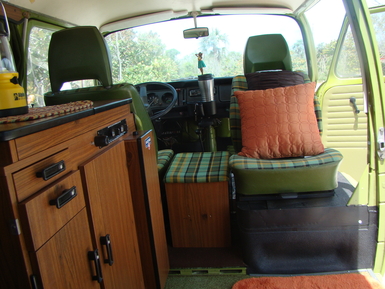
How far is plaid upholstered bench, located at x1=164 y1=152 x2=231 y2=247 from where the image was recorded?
172 cm

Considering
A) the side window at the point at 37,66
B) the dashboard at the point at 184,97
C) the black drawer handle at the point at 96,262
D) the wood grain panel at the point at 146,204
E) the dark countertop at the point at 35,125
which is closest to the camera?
the dark countertop at the point at 35,125

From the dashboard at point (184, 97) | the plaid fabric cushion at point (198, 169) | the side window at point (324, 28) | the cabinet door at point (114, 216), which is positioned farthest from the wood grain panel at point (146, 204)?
the side window at point (324, 28)

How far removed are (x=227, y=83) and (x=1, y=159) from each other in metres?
2.57

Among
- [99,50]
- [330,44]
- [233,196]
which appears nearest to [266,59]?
[330,44]

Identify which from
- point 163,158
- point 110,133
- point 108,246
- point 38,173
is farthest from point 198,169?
point 38,173

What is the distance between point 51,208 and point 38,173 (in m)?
0.10

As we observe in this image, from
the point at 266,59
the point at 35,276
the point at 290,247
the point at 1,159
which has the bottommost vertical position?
the point at 290,247

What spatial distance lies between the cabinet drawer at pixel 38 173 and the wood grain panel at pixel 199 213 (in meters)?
0.96

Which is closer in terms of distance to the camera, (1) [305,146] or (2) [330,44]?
(1) [305,146]

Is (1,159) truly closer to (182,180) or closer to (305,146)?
(182,180)

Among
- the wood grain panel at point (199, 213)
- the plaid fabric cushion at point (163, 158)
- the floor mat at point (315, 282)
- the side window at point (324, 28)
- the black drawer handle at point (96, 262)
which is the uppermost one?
the side window at point (324, 28)

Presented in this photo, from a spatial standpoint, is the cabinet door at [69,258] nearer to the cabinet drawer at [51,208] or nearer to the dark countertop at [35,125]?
the cabinet drawer at [51,208]

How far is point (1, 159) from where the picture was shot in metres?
0.64

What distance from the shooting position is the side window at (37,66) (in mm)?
Answer: 1929
